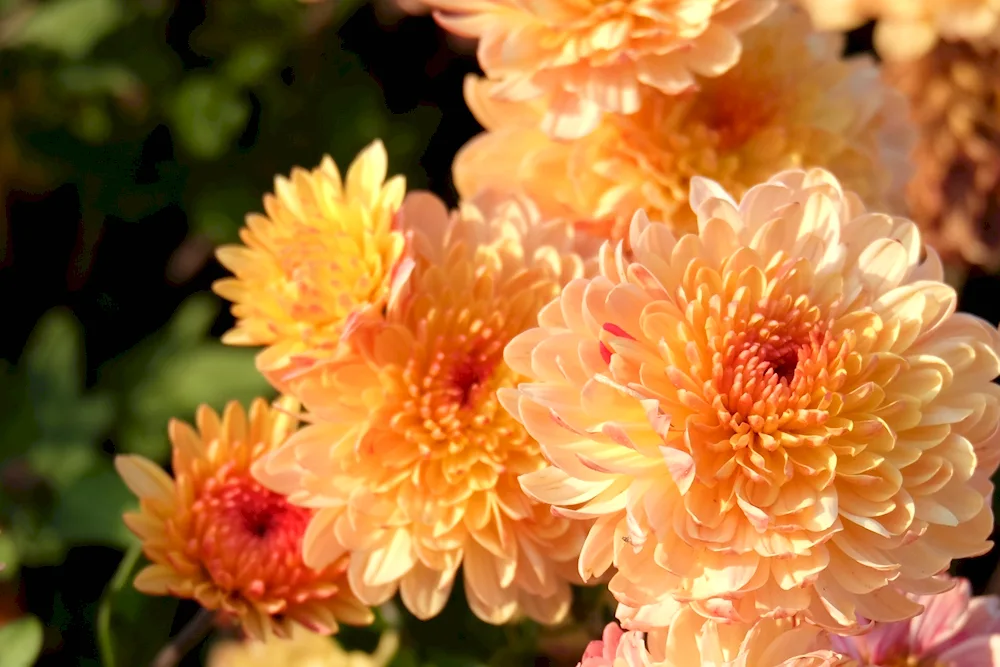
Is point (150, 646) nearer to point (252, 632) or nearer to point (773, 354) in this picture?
point (252, 632)

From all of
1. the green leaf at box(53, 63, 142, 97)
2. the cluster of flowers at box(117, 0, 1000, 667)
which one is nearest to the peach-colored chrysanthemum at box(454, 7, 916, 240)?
the cluster of flowers at box(117, 0, 1000, 667)

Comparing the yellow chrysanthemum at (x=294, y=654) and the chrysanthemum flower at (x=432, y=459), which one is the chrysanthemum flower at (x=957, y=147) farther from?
the yellow chrysanthemum at (x=294, y=654)

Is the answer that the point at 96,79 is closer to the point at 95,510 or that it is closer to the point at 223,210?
the point at 223,210

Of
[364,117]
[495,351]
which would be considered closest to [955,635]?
[495,351]

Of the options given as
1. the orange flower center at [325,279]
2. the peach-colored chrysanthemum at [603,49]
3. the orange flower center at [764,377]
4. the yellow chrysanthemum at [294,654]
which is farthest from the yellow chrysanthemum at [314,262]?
the yellow chrysanthemum at [294,654]

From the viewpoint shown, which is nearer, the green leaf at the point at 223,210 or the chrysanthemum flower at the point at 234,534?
the chrysanthemum flower at the point at 234,534

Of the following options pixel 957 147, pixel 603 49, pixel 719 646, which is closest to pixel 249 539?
pixel 719 646
